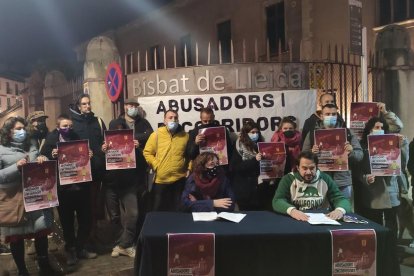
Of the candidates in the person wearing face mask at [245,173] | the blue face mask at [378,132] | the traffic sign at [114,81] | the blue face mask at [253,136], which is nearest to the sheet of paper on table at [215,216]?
the person wearing face mask at [245,173]

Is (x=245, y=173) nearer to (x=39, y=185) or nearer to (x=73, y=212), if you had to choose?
(x=73, y=212)

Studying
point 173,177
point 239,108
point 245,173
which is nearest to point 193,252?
point 245,173

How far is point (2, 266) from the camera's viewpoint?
5547 millimetres

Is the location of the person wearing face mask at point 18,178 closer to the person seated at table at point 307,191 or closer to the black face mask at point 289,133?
the person seated at table at point 307,191

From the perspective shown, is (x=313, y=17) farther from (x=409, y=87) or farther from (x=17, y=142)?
(x=17, y=142)

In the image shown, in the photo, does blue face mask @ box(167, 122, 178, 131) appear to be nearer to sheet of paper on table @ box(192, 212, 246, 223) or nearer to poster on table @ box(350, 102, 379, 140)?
sheet of paper on table @ box(192, 212, 246, 223)

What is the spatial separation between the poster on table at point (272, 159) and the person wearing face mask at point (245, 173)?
8cm

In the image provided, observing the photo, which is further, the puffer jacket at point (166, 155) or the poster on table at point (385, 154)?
the puffer jacket at point (166, 155)

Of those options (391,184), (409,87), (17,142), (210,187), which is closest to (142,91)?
(17,142)

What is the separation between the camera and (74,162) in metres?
5.20

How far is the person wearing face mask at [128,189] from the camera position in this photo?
18.7 ft

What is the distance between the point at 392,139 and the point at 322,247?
80.9 inches

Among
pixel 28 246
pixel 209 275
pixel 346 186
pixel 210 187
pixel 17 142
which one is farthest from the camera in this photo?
pixel 28 246

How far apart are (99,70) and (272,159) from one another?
159 inches
